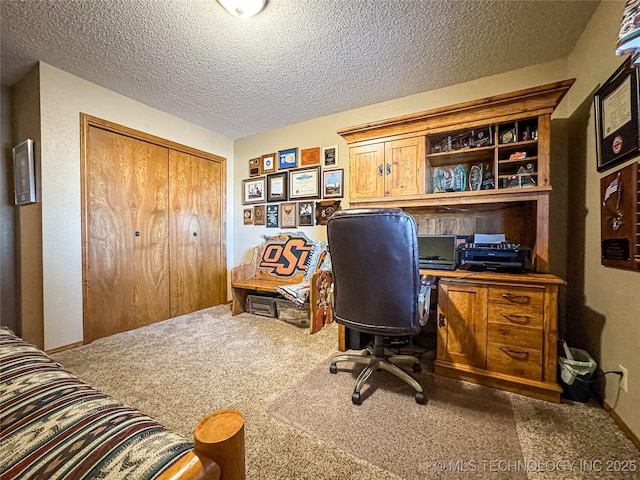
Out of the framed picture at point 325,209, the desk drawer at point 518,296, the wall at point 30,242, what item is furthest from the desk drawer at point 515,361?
the wall at point 30,242

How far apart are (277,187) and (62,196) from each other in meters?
2.16

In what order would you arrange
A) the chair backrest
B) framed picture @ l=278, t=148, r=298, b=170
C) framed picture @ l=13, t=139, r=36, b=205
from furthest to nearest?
framed picture @ l=278, t=148, r=298, b=170 < framed picture @ l=13, t=139, r=36, b=205 < the chair backrest

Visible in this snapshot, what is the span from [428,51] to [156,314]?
3.76m

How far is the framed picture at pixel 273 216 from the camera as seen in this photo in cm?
361

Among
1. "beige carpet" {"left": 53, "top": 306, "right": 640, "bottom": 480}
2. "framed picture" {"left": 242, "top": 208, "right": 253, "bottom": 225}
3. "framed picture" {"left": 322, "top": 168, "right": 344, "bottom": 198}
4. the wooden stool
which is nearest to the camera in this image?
the wooden stool

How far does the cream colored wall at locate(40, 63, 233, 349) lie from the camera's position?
2.24m

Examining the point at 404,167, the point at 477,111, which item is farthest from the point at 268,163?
the point at 477,111

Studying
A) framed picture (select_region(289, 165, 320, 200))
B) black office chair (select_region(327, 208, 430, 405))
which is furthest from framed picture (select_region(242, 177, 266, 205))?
black office chair (select_region(327, 208, 430, 405))

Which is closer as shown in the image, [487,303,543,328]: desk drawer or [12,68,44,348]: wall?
[487,303,543,328]: desk drawer

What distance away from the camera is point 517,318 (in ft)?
5.35

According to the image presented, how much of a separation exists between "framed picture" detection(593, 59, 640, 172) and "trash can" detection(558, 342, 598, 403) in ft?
3.81

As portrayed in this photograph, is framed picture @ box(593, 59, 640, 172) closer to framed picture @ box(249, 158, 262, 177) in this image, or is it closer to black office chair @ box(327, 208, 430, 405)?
black office chair @ box(327, 208, 430, 405)

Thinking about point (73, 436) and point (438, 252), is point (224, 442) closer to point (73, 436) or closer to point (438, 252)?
point (73, 436)

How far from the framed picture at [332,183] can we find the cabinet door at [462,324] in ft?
5.65
